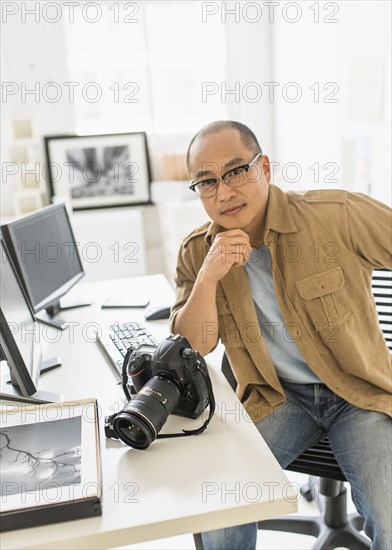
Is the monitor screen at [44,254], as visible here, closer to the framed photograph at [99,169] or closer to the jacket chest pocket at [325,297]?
the jacket chest pocket at [325,297]

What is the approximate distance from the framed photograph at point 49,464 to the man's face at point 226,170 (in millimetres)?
618

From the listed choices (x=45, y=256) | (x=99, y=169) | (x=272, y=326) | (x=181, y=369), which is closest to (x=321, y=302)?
(x=272, y=326)

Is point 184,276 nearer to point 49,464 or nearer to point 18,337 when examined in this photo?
point 18,337

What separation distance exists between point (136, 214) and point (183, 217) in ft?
1.77

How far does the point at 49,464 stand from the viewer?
0.95 meters

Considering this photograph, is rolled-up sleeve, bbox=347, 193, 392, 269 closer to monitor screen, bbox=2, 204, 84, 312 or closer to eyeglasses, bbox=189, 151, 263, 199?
eyeglasses, bbox=189, 151, 263, 199

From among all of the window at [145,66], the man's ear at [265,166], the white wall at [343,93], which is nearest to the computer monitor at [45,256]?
the man's ear at [265,166]

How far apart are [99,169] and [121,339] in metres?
2.71

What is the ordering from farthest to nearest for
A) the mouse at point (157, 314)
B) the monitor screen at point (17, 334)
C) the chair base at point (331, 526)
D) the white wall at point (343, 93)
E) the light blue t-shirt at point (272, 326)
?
the white wall at point (343, 93) → the mouse at point (157, 314) → the chair base at point (331, 526) → the light blue t-shirt at point (272, 326) → the monitor screen at point (17, 334)

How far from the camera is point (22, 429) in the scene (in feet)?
3.51

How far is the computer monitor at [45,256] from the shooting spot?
1709 mm

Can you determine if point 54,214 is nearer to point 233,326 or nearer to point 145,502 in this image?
point 233,326

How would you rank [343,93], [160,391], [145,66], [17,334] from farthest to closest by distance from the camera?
[145,66], [343,93], [17,334], [160,391]

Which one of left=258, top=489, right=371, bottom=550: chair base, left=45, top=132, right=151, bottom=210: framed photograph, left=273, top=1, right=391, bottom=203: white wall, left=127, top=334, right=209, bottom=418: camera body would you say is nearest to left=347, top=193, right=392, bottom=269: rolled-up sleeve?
left=127, top=334, right=209, bottom=418: camera body
